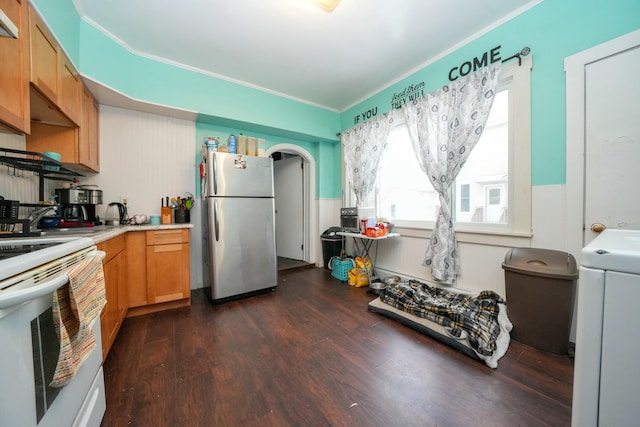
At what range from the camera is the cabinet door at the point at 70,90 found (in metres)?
1.77

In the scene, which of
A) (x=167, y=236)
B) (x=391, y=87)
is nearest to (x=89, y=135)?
(x=167, y=236)

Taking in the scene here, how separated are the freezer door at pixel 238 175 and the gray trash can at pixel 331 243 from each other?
4.49 feet

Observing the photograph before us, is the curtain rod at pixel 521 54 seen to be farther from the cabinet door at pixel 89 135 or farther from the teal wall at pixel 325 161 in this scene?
the cabinet door at pixel 89 135

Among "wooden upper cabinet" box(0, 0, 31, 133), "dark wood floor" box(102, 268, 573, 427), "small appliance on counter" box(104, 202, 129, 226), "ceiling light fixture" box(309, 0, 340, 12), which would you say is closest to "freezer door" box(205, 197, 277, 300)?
"dark wood floor" box(102, 268, 573, 427)

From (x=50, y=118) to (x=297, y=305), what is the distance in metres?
2.76

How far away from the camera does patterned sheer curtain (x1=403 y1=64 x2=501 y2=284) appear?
7.22ft

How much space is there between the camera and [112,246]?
1.74 metres

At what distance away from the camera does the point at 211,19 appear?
2096 mm

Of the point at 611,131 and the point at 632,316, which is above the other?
the point at 611,131

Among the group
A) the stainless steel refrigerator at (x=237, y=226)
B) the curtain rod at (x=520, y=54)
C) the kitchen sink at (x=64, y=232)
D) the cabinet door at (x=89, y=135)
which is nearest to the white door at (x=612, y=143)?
the curtain rod at (x=520, y=54)

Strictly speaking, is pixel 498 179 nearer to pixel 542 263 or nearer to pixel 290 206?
pixel 542 263

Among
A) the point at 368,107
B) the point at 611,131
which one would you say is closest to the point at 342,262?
the point at 368,107

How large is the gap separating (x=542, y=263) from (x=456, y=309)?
0.70 meters

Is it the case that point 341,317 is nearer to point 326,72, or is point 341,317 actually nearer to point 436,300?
point 436,300
